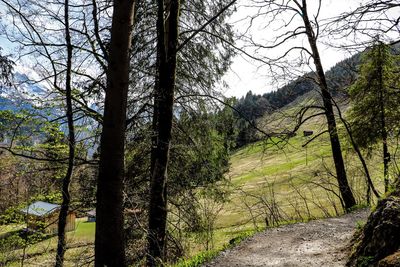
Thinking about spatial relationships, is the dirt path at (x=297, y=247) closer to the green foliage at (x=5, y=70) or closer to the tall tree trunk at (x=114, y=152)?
the tall tree trunk at (x=114, y=152)

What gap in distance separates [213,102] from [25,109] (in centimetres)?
493

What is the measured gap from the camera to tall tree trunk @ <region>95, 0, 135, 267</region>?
4266 mm

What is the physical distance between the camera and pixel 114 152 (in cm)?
430

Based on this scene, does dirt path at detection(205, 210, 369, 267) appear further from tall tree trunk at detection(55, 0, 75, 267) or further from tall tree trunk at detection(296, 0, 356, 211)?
tall tree trunk at detection(55, 0, 75, 267)

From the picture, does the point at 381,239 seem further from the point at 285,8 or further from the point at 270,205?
the point at 285,8

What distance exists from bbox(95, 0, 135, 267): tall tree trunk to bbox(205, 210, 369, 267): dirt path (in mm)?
1555

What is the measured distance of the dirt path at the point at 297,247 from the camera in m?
4.94

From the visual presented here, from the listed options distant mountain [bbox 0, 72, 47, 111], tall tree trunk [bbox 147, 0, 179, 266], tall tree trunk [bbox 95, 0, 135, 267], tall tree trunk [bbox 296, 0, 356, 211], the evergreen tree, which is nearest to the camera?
tall tree trunk [bbox 95, 0, 135, 267]

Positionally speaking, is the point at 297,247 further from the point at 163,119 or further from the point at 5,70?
the point at 5,70

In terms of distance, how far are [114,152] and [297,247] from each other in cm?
349

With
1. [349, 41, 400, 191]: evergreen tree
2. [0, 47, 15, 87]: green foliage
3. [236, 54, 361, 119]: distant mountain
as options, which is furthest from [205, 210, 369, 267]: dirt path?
[0, 47, 15, 87]: green foliage

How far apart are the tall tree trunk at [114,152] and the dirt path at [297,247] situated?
61.2 inches

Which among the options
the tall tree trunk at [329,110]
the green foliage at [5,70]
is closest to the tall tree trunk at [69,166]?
the green foliage at [5,70]

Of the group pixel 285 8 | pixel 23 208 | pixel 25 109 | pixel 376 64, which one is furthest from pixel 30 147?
pixel 376 64
